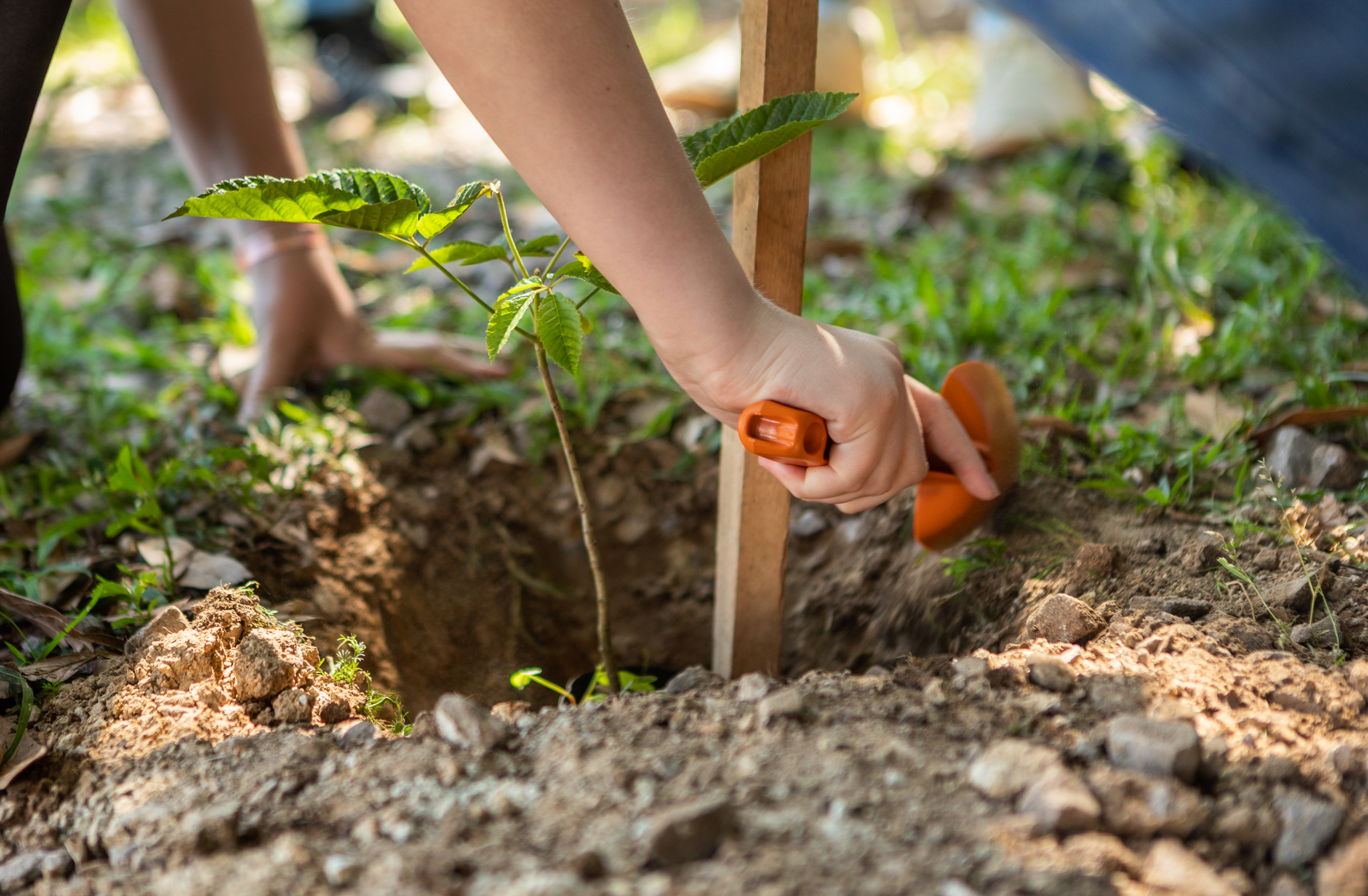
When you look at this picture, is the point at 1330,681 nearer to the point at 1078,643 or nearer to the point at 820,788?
the point at 1078,643

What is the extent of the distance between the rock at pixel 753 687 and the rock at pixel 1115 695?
32cm

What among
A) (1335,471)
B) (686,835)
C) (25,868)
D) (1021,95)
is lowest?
(25,868)

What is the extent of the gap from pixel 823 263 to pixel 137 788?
1.93 m

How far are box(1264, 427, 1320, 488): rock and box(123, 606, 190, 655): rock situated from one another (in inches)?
57.9

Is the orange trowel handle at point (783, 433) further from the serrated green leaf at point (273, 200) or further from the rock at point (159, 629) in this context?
the rock at point (159, 629)

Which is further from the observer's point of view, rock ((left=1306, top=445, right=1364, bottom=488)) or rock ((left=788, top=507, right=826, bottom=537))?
rock ((left=788, top=507, right=826, bottom=537))

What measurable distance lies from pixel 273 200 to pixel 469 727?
1.82 ft

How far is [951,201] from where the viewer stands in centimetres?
276

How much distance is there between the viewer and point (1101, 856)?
2.44 ft

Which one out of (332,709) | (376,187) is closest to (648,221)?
(376,187)

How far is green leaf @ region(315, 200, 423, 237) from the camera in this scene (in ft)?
3.08

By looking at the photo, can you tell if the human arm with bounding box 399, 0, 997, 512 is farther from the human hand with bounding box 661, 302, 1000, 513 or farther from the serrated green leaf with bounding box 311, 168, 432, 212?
the serrated green leaf with bounding box 311, 168, 432, 212

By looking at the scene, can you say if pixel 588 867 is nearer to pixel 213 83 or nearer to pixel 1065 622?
pixel 1065 622

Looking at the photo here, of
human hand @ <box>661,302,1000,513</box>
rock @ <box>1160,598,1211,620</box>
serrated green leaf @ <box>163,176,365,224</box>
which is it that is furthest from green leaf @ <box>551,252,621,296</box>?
rock @ <box>1160,598,1211,620</box>
